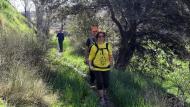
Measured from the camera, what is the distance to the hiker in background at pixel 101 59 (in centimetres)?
1115

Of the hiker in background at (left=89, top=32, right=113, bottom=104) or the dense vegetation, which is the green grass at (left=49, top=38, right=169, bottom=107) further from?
the hiker in background at (left=89, top=32, right=113, bottom=104)

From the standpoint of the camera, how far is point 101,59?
11.2m

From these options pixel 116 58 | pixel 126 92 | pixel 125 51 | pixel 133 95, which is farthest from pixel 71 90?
pixel 116 58

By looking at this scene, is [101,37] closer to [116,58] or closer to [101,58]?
[101,58]

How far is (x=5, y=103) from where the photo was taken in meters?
8.44

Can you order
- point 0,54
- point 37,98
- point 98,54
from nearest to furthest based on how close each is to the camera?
point 37,98, point 0,54, point 98,54

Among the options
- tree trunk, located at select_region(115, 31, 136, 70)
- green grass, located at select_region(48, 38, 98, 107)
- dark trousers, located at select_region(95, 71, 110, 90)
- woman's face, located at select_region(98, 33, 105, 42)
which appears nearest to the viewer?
green grass, located at select_region(48, 38, 98, 107)

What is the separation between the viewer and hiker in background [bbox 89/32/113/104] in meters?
11.1

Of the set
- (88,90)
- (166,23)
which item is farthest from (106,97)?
(166,23)

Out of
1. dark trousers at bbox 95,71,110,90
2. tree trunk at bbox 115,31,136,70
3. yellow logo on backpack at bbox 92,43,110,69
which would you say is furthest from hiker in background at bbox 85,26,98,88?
tree trunk at bbox 115,31,136,70

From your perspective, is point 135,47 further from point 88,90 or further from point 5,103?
point 5,103

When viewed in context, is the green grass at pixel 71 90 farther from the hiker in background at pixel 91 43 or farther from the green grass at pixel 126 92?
the hiker in background at pixel 91 43

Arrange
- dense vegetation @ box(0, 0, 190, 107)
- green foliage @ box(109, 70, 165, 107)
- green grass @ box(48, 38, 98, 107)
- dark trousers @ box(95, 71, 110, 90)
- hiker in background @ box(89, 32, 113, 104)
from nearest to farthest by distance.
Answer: dense vegetation @ box(0, 0, 190, 107) → green grass @ box(48, 38, 98, 107) → green foliage @ box(109, 70, 165, 107) → hiker in background @ box(89, 32, 113, 104) → dark trousers @ box(95, 71, 110, 90)

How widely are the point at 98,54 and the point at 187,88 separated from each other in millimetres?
4415
